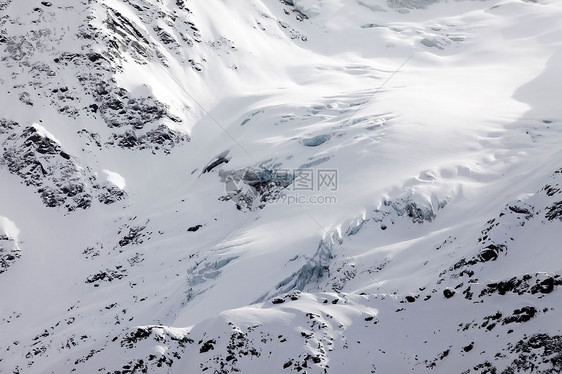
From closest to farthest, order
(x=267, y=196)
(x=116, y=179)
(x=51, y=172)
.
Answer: (x=267, y=196)
(x=51, y=172)
(x=116, y=179)


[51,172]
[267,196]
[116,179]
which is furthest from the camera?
[116,179]

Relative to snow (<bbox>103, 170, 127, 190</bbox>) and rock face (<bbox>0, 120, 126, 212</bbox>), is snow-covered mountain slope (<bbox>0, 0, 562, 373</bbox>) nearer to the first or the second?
rock face (<bbox>0, 120, 126, 212</bbox>)

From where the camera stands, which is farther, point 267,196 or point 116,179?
point 116,179

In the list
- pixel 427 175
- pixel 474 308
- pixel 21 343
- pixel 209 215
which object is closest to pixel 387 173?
pixel 427 175

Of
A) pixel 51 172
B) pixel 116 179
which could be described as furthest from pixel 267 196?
pixel 51 172

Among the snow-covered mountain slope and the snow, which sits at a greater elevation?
the snow-covered mountain slope

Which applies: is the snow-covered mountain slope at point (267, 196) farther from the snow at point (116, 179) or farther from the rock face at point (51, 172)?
the snow at point (116, 179)

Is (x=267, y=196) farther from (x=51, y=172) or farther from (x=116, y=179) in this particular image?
(x=51, y=172)

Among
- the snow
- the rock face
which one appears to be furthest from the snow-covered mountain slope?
the snow

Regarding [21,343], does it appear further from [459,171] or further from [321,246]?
[459,171]
